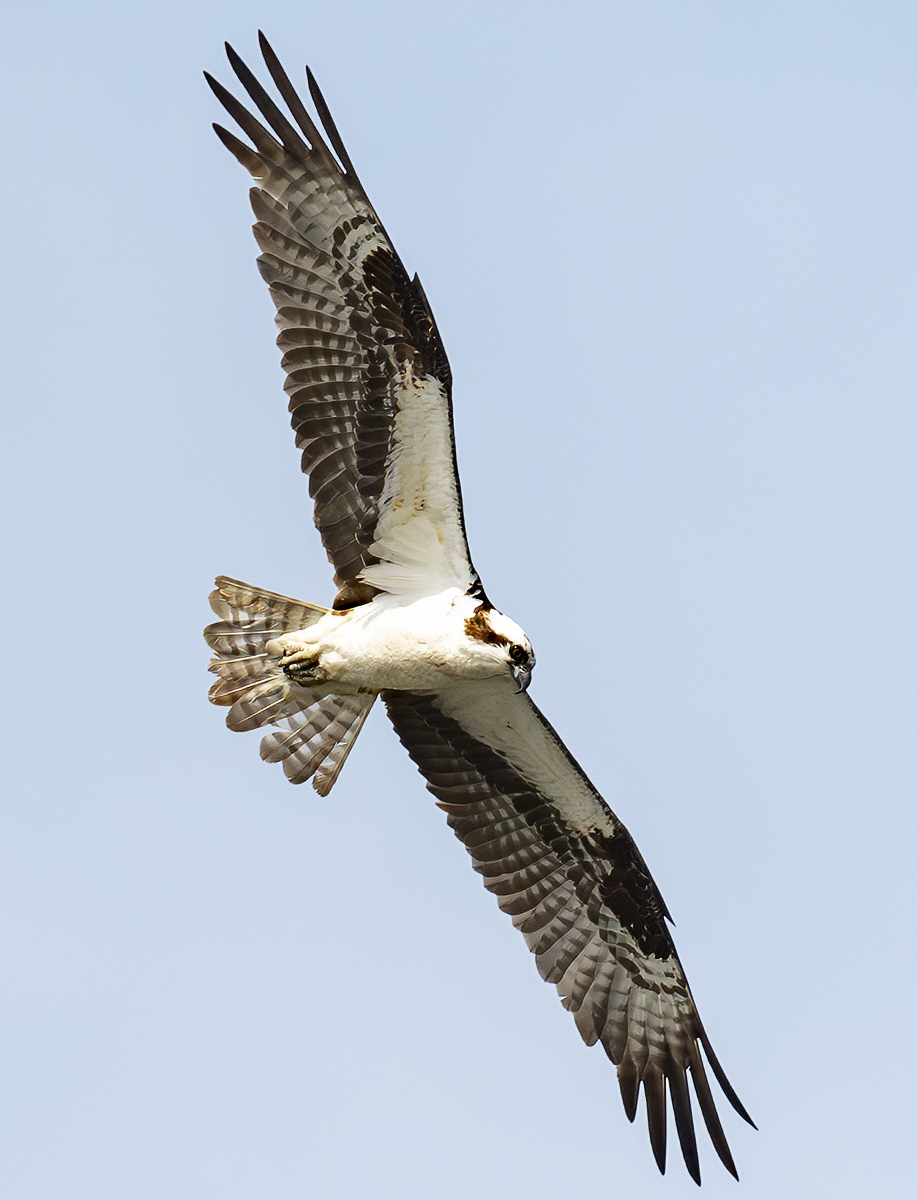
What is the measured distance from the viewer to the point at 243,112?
33.7ft

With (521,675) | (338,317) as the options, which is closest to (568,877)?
(521,675)

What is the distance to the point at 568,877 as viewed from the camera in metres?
11.4

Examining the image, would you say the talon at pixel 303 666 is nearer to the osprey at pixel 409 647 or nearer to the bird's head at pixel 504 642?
the osprey at pixel 409 647

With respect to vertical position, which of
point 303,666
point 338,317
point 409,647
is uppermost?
point 338,317

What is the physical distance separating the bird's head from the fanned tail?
122 cm

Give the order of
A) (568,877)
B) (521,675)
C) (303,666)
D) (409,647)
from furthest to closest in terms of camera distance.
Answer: (568,877) → (303,666) → (409,647) → (521,675)

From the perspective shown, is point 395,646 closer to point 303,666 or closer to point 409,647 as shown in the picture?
point 409,647

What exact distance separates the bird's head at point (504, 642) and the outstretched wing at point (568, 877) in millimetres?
1102

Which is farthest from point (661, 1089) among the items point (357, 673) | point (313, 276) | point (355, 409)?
point (313, 276)

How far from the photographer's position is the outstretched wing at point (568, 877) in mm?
11117

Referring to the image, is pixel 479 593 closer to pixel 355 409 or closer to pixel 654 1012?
pixel 355 409

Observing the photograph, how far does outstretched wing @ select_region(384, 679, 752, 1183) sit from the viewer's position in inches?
438

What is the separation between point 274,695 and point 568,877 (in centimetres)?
227

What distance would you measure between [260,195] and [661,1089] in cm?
603
